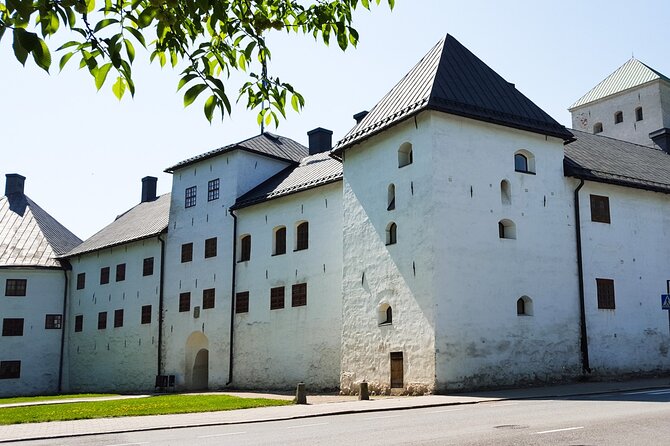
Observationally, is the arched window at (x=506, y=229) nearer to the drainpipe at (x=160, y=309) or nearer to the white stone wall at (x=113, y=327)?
the drainpipe at (x=160, y=309)

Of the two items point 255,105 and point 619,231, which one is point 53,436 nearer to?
point 255,105

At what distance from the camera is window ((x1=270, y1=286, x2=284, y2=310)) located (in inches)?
1158

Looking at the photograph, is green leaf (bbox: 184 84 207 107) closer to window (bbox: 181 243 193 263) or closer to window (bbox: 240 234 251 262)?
window (bbox: 240 234 251 262)

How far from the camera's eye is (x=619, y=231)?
26.1 m

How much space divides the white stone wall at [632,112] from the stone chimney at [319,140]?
760 inches

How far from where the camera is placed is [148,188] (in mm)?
47000

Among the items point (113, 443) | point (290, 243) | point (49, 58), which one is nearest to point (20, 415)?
point (113, 443)

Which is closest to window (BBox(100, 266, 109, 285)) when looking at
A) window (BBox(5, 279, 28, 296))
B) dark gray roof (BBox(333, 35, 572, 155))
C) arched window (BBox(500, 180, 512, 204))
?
window (BBox(5, 279, 28, 296))

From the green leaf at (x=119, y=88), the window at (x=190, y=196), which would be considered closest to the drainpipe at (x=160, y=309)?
the window at (x=190, y=196)

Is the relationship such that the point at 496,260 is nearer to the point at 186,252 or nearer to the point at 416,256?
the point at 416,256

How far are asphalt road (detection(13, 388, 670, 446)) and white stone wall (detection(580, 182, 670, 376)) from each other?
825cm

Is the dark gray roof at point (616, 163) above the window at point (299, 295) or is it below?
above

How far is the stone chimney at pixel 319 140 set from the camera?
35938 mm

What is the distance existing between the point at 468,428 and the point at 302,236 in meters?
18.5
